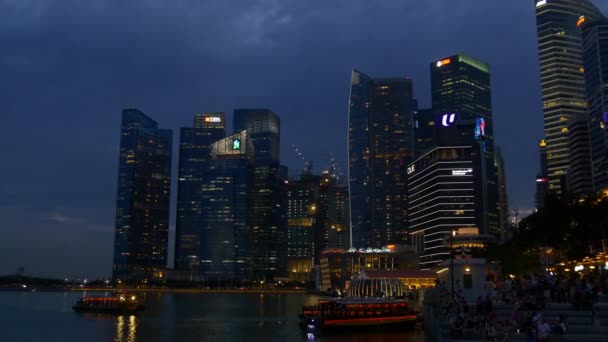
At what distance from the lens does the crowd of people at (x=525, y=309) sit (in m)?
33.0

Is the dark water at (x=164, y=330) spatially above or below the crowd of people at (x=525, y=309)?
below

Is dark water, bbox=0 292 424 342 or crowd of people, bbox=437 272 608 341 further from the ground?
crowd of people, bbox=437 272 608 341

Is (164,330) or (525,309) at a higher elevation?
(525,309)

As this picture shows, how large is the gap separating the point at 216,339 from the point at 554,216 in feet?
130

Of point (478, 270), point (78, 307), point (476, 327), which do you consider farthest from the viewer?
point (78, 307)

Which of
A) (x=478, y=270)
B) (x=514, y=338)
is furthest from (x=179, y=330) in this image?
(x=514, y=338)

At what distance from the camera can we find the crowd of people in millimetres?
32969

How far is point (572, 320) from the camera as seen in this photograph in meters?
35.3

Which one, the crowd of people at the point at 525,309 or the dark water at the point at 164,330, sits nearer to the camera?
the crowd of people at the point at 525,309

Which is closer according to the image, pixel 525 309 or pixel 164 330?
pixel 525 309

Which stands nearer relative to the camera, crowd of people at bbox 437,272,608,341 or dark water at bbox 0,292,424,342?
crowd of people at bbox 437,272,608,341

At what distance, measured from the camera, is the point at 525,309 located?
1510 inches

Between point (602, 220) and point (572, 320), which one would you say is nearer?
point (572, 320)

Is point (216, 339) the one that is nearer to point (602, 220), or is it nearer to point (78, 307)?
point (602, 220)
